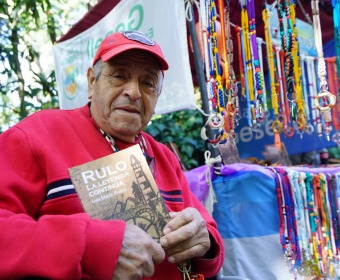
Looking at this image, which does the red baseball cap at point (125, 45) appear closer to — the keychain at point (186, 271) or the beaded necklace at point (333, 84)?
the keychain at point (186, 271)

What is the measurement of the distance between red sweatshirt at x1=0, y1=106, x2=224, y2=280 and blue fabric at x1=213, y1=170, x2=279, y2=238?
0.49m

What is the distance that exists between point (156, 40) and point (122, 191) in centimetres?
151

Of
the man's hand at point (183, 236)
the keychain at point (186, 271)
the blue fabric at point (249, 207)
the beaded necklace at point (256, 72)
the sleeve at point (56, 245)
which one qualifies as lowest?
the blue fabric at point (249, 207)

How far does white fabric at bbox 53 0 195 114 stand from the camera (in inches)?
81.2

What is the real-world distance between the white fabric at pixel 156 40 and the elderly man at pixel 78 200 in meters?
0.70

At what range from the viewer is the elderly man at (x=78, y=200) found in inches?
33.2

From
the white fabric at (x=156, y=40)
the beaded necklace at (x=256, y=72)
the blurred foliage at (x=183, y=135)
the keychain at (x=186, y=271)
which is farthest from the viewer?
the blurred foliage at (x=183, y=135)

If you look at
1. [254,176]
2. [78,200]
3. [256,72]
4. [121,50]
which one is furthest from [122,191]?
[256,72]

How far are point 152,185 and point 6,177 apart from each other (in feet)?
1.27

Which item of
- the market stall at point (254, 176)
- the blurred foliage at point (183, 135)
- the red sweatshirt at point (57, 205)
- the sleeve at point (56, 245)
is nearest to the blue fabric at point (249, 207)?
the market stall at point (254, 176)

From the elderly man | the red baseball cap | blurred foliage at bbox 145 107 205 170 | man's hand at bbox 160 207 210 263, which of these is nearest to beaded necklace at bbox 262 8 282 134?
blurred foliage at bbox 145 107 205 170

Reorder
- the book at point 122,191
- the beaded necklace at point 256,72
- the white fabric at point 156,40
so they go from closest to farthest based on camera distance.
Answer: the book at point 122,191 → the beaded necklace at point 256,72 → the white fabric at point 156,40

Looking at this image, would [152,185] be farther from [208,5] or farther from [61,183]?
[208,5]

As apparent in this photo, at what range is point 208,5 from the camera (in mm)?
1956
